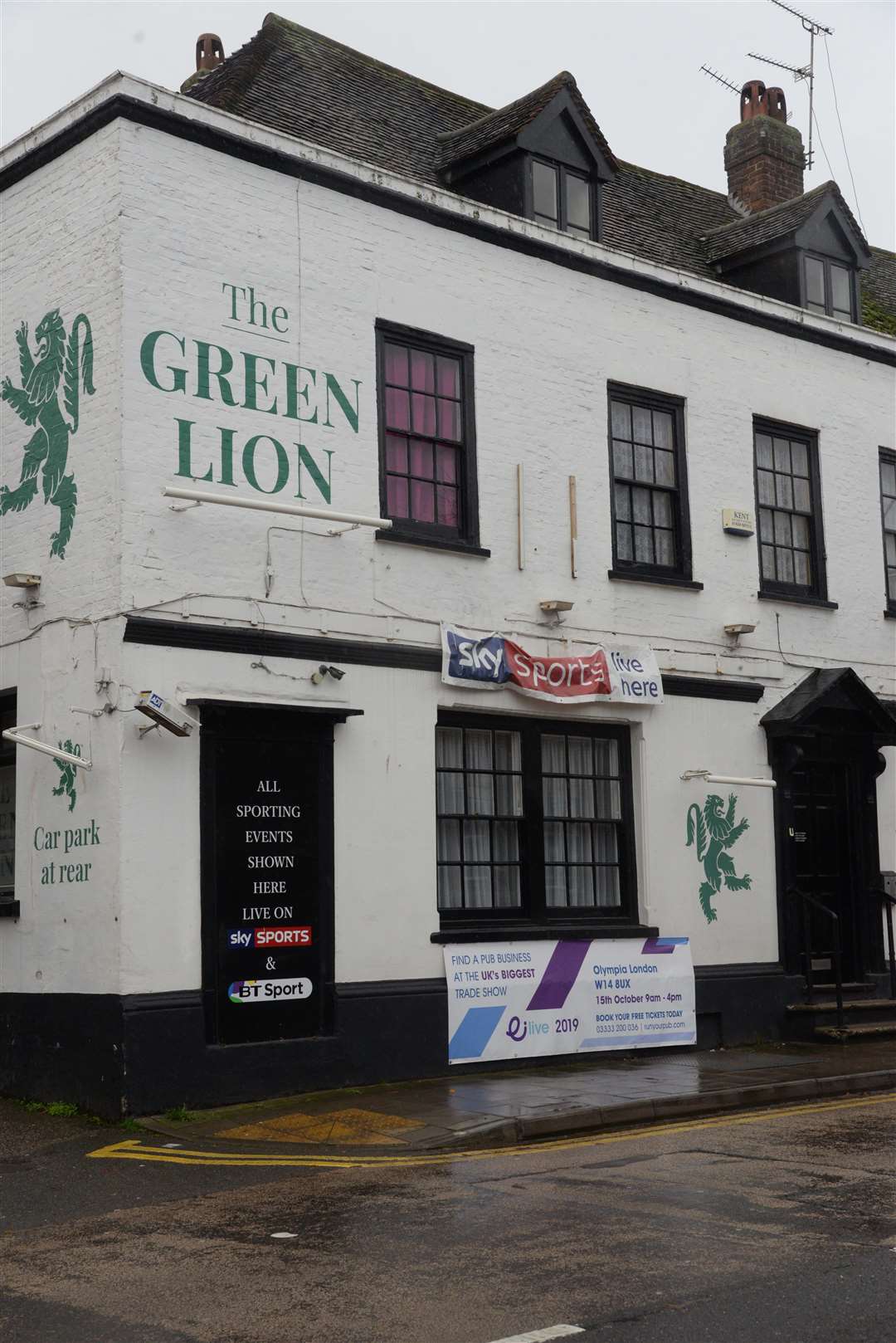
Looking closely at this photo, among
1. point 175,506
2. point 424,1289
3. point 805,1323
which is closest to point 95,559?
point 175,506

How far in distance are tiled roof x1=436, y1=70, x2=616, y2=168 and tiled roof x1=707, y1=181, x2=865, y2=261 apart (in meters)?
2.86

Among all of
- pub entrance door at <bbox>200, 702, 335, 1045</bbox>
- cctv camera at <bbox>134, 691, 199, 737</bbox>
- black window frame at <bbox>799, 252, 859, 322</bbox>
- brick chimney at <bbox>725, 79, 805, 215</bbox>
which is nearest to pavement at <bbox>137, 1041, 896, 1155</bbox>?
pub entrance door at <bbox>200, 702, 335, 1045</bbox>

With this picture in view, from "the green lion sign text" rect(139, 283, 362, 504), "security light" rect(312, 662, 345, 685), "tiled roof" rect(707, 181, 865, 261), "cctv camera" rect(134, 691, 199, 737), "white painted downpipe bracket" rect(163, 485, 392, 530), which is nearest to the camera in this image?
"cctv camera" rect(134, 691, 199, 737)

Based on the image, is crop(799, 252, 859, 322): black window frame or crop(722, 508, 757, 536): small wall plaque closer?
crop(722, 508, 757, 536): small wall plaque

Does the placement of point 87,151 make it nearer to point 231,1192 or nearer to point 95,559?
point 95,559

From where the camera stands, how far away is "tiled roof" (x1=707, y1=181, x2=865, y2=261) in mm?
18203

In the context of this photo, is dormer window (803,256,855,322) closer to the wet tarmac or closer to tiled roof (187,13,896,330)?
tiled roof (187,13,896,330)

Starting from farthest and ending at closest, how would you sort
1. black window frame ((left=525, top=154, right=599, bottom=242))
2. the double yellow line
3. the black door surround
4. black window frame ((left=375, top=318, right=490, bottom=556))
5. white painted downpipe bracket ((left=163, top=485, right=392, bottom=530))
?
the black door surround → black window frame ((left=525, top=154, right=599, bottom=242)) → black window frame ((left=375, top=318, right=490, bottom=556)) → white painted downpipe bracket ((left=163, top=485, right=392, bottom=530)) → the double yellow line

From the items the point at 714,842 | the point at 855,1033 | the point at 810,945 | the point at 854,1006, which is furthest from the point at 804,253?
the point at 855,1033

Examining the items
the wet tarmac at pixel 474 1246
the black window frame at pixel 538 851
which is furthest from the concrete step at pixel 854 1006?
the wet tarmac at pixel 474 1246

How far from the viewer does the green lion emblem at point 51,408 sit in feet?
40.9

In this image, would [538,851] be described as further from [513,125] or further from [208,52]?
[208,52]

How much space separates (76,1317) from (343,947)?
6517 mm

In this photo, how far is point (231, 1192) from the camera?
345 inches
